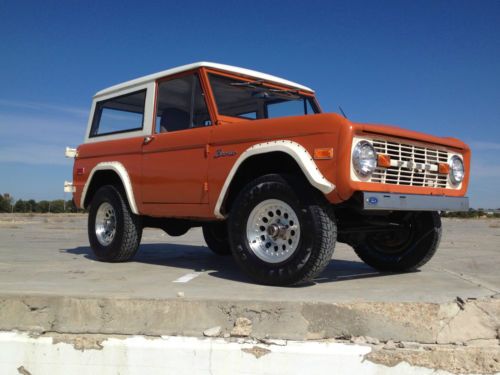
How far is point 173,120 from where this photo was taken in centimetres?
587

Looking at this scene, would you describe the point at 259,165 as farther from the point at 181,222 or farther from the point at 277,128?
the point at 181,222

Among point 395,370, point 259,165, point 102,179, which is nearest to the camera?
point 395,370

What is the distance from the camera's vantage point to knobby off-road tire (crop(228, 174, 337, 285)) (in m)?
4.16

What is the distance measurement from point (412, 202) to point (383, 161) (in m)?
0.44

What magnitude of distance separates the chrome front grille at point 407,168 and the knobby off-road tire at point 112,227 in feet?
10.1

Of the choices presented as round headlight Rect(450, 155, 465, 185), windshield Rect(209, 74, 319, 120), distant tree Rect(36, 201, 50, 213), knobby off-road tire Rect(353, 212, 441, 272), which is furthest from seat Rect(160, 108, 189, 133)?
→ distant tree Rect(36, 201, 50, 213)

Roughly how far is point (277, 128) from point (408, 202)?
1.25 meters

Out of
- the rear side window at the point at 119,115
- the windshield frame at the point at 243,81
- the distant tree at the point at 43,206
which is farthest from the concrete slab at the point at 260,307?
the distant tree at the point at 43,206

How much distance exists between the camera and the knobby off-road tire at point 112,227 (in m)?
6.11

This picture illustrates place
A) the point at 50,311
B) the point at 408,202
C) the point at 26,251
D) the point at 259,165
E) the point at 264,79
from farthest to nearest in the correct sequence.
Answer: the point at 26,251 → the point at 264,79 → the point at 259,165 → the point at 408,202 → the point at 50,311

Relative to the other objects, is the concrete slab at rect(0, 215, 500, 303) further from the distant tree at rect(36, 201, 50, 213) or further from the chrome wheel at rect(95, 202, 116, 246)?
the distant tree at rect(36, 201, 50, 213)

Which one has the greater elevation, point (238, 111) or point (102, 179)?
point (238, 111)

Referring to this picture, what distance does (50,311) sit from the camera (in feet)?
12.4

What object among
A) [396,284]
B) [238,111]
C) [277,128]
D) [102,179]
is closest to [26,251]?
[102,179]
